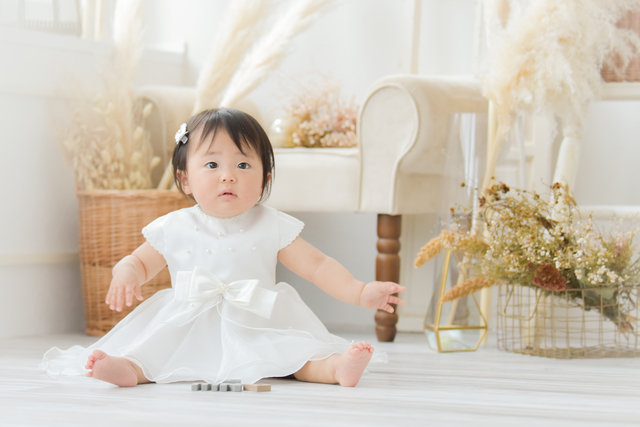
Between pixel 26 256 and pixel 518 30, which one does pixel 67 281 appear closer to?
pixel 26 256

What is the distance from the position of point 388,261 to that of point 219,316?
2.22 ft

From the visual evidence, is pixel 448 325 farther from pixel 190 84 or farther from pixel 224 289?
pixel 190 84

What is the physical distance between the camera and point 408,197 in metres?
1.69

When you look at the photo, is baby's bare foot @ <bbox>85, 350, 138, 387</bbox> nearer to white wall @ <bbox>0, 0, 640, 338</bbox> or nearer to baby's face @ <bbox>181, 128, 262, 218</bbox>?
baby's face @ <bbox>181, 128, 262, 218</bbox>

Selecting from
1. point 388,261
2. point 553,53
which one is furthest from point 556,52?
point 388,261

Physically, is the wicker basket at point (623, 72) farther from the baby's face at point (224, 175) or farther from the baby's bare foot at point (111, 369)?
the baby's bare foot at point (111, 369)

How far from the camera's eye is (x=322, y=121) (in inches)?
77.9

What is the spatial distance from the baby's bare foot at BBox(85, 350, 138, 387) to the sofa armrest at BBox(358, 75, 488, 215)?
0.81 meters

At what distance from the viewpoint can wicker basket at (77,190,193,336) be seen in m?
1.75

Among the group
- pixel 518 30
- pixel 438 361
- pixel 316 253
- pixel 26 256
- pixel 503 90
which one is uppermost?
pixel 518 30

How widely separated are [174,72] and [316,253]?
1.50 meters

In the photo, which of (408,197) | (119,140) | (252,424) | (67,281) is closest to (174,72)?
(119,140)

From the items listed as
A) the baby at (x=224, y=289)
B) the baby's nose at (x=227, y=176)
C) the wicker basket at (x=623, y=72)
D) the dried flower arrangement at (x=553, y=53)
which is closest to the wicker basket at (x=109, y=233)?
the baby at (x=224, y=289)

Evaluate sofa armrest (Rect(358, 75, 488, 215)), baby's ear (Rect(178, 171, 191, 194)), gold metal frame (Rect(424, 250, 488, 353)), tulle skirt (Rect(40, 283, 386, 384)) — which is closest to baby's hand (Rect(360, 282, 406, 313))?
tulle skirt (Rect(40, 283, 386, 384))
